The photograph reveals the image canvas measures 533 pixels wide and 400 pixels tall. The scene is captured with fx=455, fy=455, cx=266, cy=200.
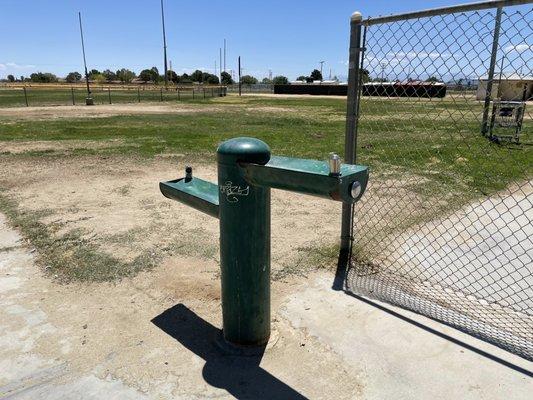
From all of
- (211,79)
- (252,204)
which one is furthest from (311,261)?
(211,79)

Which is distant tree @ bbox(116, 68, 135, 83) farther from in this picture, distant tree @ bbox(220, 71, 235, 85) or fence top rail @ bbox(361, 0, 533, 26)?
fence top rail @ bbox(361, 0, 533, 26)

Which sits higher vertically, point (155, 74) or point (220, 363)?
point (155, 74)

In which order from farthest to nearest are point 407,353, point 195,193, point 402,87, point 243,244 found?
point 402,87
point 195,193
point 407,353
point 243,244

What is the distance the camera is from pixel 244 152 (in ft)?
7.49

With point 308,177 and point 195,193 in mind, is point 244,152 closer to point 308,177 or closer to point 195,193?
point 308,177

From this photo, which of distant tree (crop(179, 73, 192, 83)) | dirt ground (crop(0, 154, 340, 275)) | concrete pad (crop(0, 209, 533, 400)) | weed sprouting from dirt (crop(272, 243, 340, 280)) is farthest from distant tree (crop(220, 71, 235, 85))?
concrete pad (crop(0, 209, 533, 400))

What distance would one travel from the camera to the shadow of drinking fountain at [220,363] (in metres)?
2.27

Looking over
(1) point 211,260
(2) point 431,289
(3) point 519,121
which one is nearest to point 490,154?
(3) point 519,121

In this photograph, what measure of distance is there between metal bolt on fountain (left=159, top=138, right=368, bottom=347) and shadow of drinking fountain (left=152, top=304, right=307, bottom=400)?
125 mm

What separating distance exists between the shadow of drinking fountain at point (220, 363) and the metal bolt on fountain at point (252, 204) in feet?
0.41

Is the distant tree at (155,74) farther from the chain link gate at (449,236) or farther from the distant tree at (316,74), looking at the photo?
the chain link gate at (449,236)

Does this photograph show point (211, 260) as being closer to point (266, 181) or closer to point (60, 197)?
point (266, 181)

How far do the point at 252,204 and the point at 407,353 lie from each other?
1212 mm

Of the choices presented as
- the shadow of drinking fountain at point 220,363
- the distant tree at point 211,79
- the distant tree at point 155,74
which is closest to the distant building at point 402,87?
the shadow of drinking fountain at point 220,363
